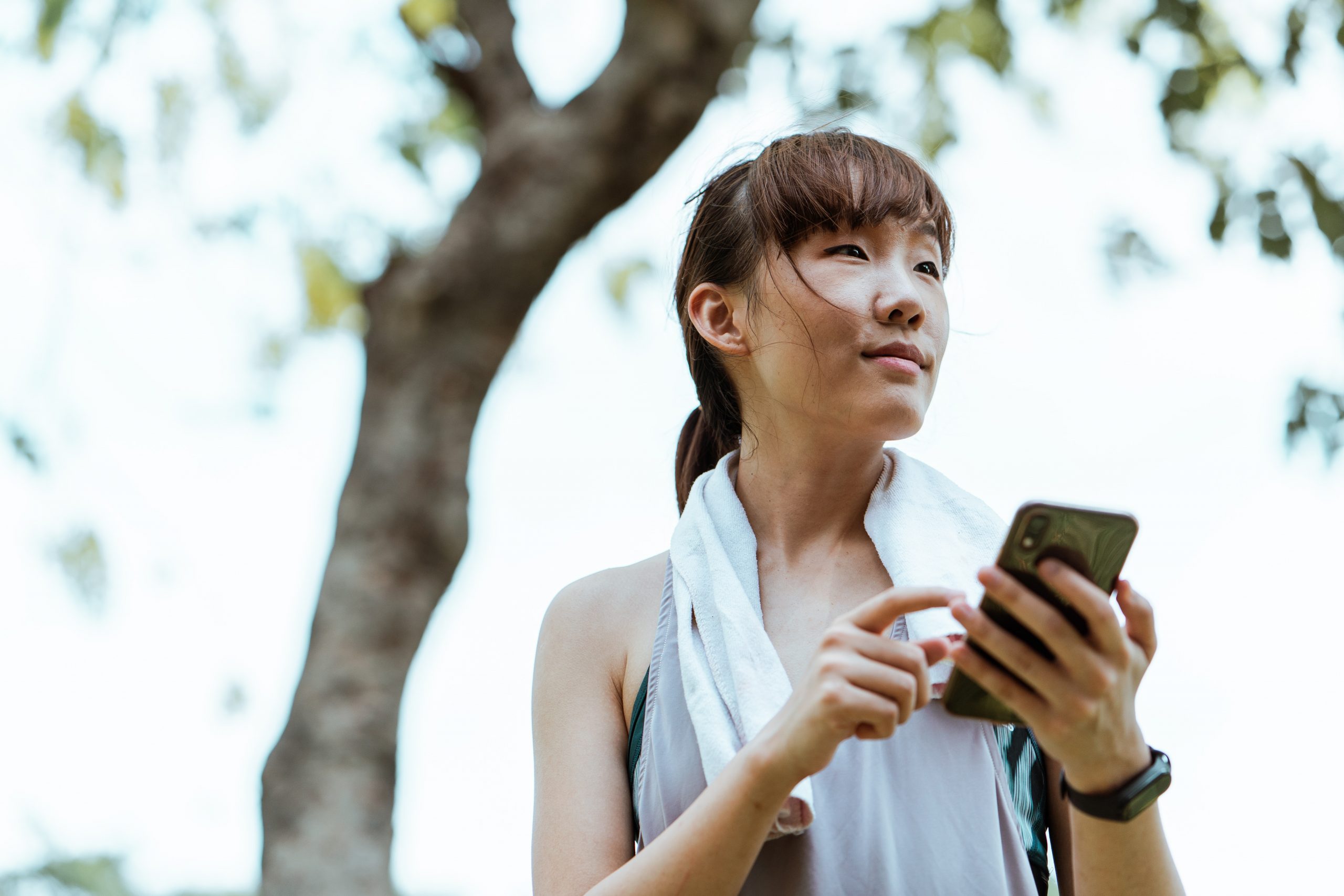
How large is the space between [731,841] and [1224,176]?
356cm

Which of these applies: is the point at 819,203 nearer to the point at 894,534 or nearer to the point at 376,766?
the point at 894,534

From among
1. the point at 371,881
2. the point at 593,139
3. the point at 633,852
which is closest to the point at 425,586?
the point at 371,881

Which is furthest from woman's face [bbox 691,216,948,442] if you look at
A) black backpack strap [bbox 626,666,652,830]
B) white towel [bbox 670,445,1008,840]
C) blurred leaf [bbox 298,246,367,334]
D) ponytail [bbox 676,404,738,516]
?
blurred leaf [bbox 298,246,367,334]

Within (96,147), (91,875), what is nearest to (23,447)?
(96,147)

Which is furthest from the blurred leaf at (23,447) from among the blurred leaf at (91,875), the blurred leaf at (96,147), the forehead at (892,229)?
the forehead at (892,229)

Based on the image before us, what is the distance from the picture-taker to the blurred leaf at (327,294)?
22.1ft

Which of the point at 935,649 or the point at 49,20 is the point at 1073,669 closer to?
the point at 935,649

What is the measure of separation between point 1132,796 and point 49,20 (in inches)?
210

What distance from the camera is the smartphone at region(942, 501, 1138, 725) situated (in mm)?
1257

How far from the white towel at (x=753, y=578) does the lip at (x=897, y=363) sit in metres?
0.21

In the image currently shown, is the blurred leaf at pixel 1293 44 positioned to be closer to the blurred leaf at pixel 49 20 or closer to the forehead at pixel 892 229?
the forehead at pixel 892 229

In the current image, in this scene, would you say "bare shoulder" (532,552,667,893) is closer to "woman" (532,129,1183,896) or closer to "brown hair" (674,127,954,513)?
"woman" (532,129,1183,896)

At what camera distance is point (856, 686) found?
136 cm

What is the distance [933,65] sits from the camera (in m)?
5.60
